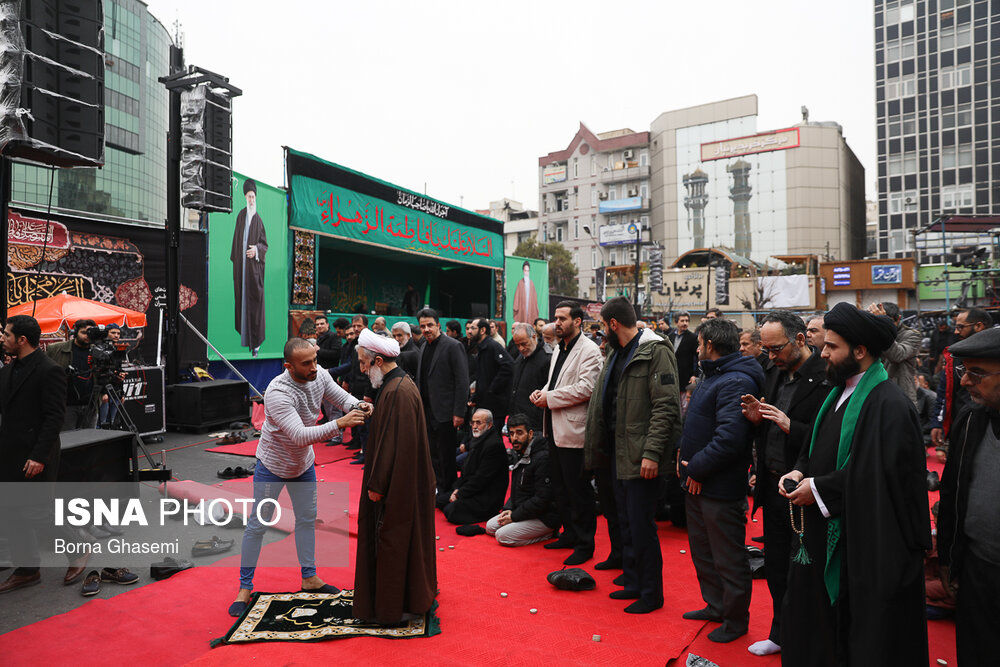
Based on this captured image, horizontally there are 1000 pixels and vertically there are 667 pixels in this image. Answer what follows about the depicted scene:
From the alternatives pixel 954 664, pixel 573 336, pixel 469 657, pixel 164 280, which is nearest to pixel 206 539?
pixel 469 657

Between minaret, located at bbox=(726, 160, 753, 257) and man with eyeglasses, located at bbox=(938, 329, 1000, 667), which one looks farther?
minaret, located at bbox=(726, 160, 753, 257)

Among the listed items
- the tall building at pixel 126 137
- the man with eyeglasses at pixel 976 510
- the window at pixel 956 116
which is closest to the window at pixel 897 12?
the window at pixel 956 116

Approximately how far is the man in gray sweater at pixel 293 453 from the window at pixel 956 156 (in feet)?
177

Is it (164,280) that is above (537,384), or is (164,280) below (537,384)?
above

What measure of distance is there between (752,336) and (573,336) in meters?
1.41

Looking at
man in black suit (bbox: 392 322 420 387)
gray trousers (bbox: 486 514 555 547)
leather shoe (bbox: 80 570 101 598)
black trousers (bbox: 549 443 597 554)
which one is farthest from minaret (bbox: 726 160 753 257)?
→ leather shoe (bbox: 80 570 101 598)

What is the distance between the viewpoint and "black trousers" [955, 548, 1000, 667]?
7.11ft

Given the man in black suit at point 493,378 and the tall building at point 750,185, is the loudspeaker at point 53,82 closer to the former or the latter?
the man in black suit at point 493,378

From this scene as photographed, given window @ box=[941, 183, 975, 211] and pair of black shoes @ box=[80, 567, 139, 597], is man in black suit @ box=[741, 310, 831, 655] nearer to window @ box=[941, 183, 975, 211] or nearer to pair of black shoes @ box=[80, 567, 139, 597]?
pair of black shoes @ box=[80, 567, 139, 597]

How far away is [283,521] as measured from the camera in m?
5.50

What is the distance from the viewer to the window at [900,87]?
1823 inches

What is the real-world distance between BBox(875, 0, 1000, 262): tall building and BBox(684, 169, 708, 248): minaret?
42.4ft

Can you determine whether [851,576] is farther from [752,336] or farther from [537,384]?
[537,384]

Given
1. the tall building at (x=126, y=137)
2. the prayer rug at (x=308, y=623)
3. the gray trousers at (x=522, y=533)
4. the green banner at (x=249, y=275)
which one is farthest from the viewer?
the tall building at (x=126, y=137)
